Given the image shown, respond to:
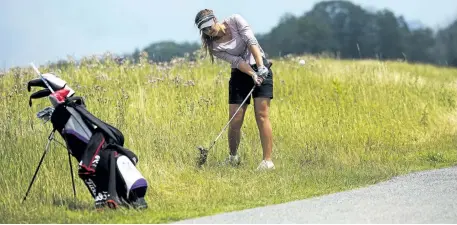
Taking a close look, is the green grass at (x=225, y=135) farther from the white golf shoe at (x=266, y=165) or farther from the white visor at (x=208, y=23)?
the white visor at (x=208, y=23)

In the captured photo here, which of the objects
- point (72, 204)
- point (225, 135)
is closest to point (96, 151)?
point (72, 204)

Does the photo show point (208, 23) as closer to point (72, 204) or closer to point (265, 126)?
point (265, 126)

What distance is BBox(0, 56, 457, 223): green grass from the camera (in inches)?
389

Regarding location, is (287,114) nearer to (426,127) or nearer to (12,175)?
(426,127)

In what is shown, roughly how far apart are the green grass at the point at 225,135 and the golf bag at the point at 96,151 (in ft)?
0.78

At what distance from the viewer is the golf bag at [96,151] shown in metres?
8.95

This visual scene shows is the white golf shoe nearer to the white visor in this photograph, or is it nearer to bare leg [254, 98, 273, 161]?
bare leg [254, 98, 273, 161]

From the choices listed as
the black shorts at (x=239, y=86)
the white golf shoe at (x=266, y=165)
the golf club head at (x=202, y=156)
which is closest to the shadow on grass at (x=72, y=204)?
the golf club head at (x=202, y=156)

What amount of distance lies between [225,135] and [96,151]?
4.80 m

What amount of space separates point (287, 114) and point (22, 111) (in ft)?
14.0

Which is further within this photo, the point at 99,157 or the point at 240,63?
the point at 240,63

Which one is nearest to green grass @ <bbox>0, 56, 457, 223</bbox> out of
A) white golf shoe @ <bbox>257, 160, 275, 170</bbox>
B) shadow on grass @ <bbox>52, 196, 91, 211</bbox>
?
shadow on grass @ <bbox>52, 196, 91, 211</bbox>

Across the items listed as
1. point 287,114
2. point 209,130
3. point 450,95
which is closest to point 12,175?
point 209,130

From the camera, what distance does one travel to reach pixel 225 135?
13586 mm
